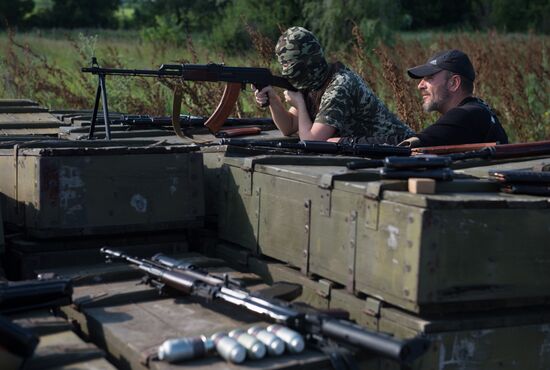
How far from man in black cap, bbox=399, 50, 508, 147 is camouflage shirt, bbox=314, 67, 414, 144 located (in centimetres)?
31

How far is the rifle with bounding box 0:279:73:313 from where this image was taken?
3662 millimetres

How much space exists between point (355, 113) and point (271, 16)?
20336mm

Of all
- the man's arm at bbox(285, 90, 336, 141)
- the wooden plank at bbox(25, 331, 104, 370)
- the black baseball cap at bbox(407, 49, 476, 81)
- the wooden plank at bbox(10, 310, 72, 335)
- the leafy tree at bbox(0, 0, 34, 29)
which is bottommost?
the wooden plank at bbox(25, 331, 104, 370)

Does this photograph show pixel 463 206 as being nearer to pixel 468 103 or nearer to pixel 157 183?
pixel 157 183

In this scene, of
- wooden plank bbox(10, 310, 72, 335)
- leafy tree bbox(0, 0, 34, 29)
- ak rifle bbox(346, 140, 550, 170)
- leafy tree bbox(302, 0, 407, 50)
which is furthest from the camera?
leafy tree bbox(0, 0, 34, 29)

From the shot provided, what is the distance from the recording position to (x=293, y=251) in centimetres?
433

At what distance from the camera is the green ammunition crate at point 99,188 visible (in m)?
4.53

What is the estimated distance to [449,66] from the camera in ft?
18.7

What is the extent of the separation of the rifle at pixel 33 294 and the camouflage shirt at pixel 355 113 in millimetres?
2512

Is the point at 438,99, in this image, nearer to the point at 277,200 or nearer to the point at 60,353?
the point at 277,200

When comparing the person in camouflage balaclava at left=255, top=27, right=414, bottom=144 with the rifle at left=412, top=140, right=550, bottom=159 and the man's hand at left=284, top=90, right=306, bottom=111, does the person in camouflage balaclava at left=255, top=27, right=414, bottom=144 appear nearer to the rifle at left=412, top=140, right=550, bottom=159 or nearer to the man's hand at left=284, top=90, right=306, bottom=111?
the man's hand at left=284, top=90, right=306, bottom=111

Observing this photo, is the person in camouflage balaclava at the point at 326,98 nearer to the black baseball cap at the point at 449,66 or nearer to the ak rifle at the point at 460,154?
the black baseball cap at the point at 449,66

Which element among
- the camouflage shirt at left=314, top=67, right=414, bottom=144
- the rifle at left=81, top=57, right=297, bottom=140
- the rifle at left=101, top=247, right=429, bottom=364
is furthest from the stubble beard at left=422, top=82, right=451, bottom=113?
the rifle at left=101, top=247, right=429, bottom=364

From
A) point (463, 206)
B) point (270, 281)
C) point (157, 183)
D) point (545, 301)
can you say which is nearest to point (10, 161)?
point (157, 183)
